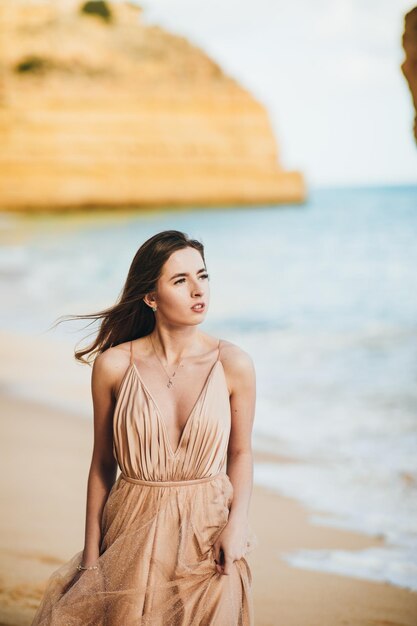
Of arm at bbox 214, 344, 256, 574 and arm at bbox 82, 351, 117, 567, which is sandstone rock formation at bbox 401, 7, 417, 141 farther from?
arm at bbox 82, 351, 117, 567

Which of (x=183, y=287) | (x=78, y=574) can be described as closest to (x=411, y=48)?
(x=183, y=287)

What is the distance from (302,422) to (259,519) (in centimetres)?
309

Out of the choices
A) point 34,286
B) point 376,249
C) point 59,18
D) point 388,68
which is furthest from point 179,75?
point 34,286

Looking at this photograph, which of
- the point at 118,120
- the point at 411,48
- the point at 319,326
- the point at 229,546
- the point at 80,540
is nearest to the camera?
the point at 229,546

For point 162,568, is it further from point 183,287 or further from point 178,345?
point 183,287

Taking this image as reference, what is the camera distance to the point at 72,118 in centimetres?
5631

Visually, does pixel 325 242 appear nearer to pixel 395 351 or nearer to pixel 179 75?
pixel 395 351

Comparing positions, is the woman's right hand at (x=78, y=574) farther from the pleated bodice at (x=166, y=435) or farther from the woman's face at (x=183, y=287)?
the woman's face at (x=183, y=287)

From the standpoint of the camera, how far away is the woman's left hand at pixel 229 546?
95.6 inches

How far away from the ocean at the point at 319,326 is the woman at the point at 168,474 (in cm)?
25

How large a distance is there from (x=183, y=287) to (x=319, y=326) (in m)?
13.4

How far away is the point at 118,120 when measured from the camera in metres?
57.3

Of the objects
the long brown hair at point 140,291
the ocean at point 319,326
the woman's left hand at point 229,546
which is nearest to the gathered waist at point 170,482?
the woman's left hand at point 229,546

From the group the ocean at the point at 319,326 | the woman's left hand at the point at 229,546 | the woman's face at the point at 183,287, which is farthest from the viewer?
the ocean at the point at 319,326
